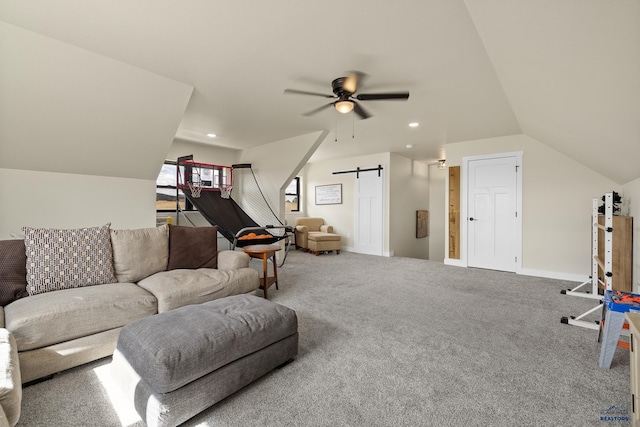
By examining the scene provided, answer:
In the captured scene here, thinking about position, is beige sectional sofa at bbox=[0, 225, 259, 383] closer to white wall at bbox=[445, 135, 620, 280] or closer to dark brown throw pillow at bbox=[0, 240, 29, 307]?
dark brown throw pillow at bbox=[0, 240, 29, 307]

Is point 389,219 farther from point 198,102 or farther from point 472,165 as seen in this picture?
point 198,102

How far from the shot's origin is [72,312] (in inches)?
68.9

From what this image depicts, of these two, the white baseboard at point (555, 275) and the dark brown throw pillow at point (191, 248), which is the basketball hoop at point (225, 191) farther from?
the white baseboard at point (555, 275)

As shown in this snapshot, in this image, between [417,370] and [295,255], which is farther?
[295,255]

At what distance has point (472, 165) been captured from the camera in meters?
5.06

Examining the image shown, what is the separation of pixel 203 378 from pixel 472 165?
5256mm

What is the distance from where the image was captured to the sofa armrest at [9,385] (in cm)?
102

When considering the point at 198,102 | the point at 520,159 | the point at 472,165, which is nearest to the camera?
the point at 198,102

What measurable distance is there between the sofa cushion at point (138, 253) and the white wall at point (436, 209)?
6.92 metres

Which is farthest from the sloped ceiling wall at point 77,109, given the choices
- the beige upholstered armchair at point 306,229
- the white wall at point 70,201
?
the beige upholstered armchair at point 306,229

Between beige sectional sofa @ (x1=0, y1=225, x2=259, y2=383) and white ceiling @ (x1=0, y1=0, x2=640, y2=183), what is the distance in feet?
5.27

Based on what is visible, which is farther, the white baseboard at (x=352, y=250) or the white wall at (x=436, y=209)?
the white wall at (x=436, y=209)

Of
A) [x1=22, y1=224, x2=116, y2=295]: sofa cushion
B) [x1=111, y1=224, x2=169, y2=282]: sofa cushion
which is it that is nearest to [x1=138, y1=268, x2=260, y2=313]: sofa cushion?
[x1=111, y1=224, x2=169, y2=282]: sofa cushion

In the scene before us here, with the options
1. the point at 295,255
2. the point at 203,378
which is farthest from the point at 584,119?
the point at 295,255
